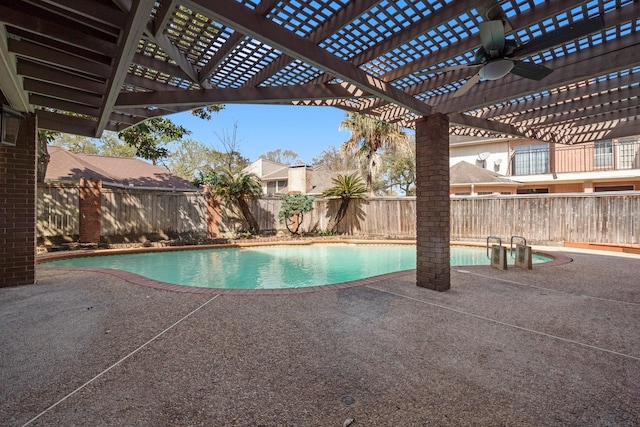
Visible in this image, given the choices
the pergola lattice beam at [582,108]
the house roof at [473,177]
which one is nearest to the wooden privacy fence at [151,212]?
the pergola lattice beam at [582,108]

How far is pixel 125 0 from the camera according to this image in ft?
7.54

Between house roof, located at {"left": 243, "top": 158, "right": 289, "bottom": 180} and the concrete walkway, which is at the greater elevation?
house roof, located at {"left": 243, "top": 158, "right": 289, "bottom": 180}

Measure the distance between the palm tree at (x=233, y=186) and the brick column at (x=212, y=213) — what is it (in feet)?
0.77

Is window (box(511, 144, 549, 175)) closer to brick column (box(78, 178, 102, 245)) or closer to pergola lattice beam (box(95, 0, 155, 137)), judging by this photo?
pergola lattice beam (box(95, 0, 155, 137))

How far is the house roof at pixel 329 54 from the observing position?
2484 mm

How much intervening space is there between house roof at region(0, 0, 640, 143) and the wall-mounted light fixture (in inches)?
8.1

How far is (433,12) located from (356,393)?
3097 millimetres

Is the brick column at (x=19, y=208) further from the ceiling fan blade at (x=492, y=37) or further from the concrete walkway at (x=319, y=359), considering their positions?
the ceiling fan blade at (x=492, y=37)

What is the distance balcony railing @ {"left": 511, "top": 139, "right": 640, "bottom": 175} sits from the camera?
46.6ft

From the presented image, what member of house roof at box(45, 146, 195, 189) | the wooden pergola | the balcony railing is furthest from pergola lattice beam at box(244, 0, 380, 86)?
the balcony railing

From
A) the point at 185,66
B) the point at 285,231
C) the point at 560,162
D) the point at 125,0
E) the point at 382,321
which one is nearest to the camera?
the point at 125,0

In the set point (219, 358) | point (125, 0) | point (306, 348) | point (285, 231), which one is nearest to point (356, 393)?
point (306, 348)

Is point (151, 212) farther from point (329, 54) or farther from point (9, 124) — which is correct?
point (329, 54)

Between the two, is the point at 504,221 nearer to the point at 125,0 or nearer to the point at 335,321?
the point at 335,321
